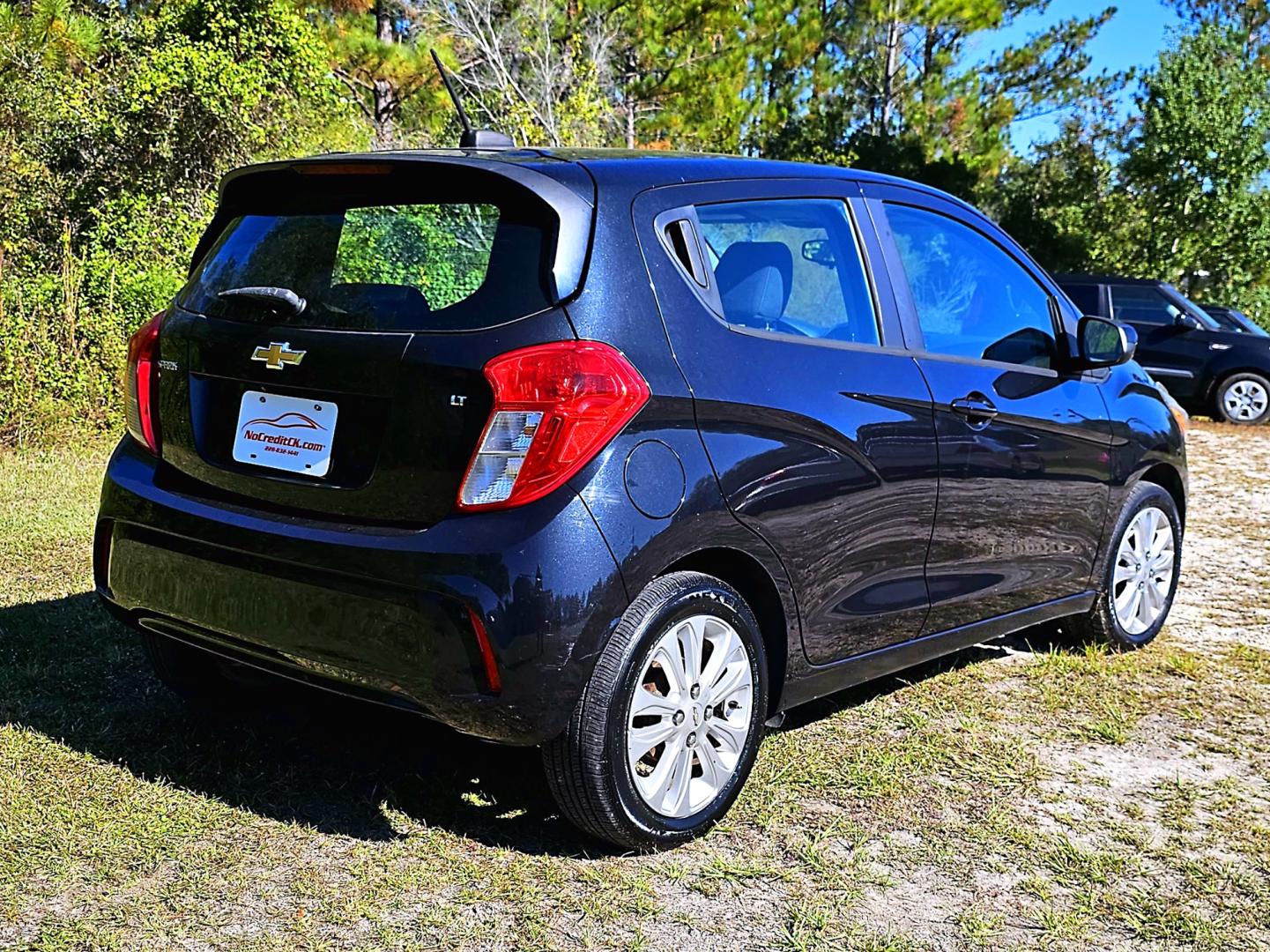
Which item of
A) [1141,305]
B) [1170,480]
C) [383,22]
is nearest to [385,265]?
[1170,480]

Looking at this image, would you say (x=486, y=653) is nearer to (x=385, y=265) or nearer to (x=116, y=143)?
(x=385, y=265)

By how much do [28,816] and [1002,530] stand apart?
3.04m

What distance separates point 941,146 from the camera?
29609 mm

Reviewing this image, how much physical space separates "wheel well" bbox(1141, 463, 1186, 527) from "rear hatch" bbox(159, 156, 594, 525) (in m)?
3.19

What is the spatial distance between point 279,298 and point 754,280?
1265 millimetres

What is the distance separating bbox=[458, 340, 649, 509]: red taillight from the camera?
3.03m

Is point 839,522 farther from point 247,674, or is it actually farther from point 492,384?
point 247,674

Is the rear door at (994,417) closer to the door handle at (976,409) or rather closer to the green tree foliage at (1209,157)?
the door handle at (976,409)

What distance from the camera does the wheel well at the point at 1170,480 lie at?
5516 millimetres

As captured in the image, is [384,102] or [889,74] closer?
[384,102]

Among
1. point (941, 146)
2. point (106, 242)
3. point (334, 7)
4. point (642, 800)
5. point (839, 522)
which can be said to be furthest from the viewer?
point (941, 146)

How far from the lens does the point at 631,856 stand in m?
3.45

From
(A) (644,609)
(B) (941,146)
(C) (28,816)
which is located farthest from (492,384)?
(B) (941,146)

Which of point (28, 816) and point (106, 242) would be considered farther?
point (106, 242)
